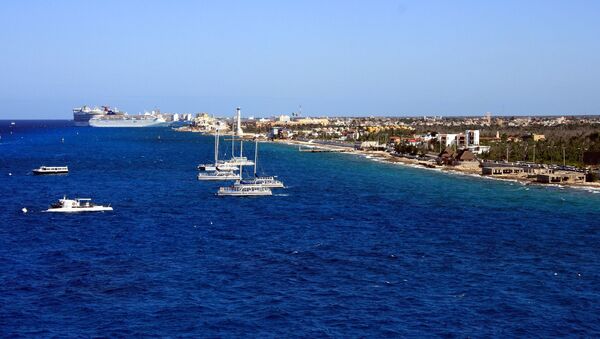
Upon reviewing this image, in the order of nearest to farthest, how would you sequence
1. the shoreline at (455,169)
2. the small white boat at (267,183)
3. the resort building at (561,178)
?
the small white boat at (267,183)
the shoreline at (455,169)
the resort building at (561,178)

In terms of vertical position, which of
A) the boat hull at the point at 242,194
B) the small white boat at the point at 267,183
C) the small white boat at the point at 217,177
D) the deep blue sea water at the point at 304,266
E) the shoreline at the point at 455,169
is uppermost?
the shoreline at the point at 455,169

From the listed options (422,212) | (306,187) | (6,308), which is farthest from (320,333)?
(306,187)

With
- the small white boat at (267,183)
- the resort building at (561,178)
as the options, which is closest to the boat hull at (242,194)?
the small white boat at (267,183)

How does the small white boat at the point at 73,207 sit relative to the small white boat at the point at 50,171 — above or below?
below

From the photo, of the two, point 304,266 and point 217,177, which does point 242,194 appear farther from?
point 304,266

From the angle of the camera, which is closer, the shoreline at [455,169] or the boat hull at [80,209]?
the boat hull at [80,209]

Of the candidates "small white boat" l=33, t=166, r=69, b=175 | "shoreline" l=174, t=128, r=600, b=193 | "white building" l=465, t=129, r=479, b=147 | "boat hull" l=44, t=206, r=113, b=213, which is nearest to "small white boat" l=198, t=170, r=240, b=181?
"small white boat" l=33, t=166, r=69, b=175

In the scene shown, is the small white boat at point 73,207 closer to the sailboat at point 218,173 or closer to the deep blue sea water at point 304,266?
the deep blue sea water at point 304,266
